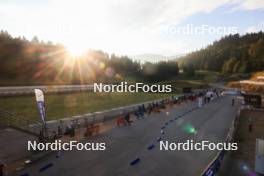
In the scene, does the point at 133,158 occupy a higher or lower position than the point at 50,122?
lower

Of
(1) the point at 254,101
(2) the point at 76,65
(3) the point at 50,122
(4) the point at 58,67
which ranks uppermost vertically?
(2) the point at 76,65

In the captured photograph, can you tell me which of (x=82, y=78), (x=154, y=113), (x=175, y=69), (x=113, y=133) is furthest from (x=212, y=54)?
(x=113, y=133)

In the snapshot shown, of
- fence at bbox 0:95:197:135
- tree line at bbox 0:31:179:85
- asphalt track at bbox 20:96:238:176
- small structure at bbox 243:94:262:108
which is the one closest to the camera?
asphalt track at bbox 20:96:238:176

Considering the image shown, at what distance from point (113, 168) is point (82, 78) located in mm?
63250

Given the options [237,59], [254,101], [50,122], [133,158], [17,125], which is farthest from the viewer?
[237,59]

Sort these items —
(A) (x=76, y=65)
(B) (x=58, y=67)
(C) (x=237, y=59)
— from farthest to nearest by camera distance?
(C) (x=237, y=59) → (A) (x=76, y=65) → (B) (x=58, y=67)

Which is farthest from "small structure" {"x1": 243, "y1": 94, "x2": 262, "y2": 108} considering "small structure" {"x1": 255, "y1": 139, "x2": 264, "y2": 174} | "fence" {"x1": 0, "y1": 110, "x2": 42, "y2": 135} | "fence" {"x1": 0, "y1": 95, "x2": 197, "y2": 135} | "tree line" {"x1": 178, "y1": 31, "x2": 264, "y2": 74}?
"tree line" {"x1": 178, "y1": 31, "x2": 264, "y2": 74}

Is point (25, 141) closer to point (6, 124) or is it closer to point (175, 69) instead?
point (6, 124)

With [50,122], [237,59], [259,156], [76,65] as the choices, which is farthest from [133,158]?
[237,59]

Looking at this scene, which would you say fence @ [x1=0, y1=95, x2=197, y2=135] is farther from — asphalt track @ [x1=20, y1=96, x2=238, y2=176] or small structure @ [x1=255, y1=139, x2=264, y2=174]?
small structure @ [x1=255, y1=139, x2=264, y2=174]

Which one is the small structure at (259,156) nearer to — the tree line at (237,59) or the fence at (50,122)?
the fence at (50,122)

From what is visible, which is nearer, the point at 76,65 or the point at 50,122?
the point at 50,122

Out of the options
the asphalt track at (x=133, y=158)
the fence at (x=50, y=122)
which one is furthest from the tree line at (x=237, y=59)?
the asphalt track at (x=133, y=158)

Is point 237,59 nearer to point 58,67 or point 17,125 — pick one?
point 58,67
